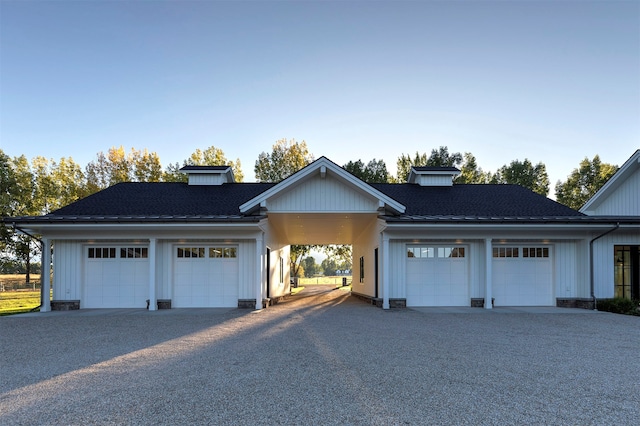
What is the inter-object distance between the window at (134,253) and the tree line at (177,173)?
15.6m

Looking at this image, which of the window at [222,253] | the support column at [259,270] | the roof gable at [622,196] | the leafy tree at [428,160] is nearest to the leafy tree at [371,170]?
the leafy tree at [428,160]

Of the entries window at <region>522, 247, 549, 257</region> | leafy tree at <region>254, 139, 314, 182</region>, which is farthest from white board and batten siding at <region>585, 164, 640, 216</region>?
leafy tree at <region>254, 139, 314, 182</region>

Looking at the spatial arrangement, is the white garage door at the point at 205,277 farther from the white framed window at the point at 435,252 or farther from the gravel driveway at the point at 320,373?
the white framed window at the point at 435,252

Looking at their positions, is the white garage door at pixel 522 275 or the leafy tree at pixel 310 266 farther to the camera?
the leafy tree at pixel 310 266

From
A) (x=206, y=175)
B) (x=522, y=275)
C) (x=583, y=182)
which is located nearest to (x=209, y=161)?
(x=206, y=175)

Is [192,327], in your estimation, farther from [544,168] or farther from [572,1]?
[544,168]

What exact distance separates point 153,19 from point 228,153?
17.1 metres

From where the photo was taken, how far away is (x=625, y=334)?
8.94m

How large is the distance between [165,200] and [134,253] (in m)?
2.82

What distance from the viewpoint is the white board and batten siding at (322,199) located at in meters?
13.4

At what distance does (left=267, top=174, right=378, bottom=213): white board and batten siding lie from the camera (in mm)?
13367

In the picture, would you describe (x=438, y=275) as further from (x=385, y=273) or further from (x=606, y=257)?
(x=606, y=257)

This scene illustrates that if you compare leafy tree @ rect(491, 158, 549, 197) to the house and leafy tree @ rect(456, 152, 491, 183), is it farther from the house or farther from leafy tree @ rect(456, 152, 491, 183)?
the house

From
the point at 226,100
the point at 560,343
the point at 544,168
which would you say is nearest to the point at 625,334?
the point at 560,343
